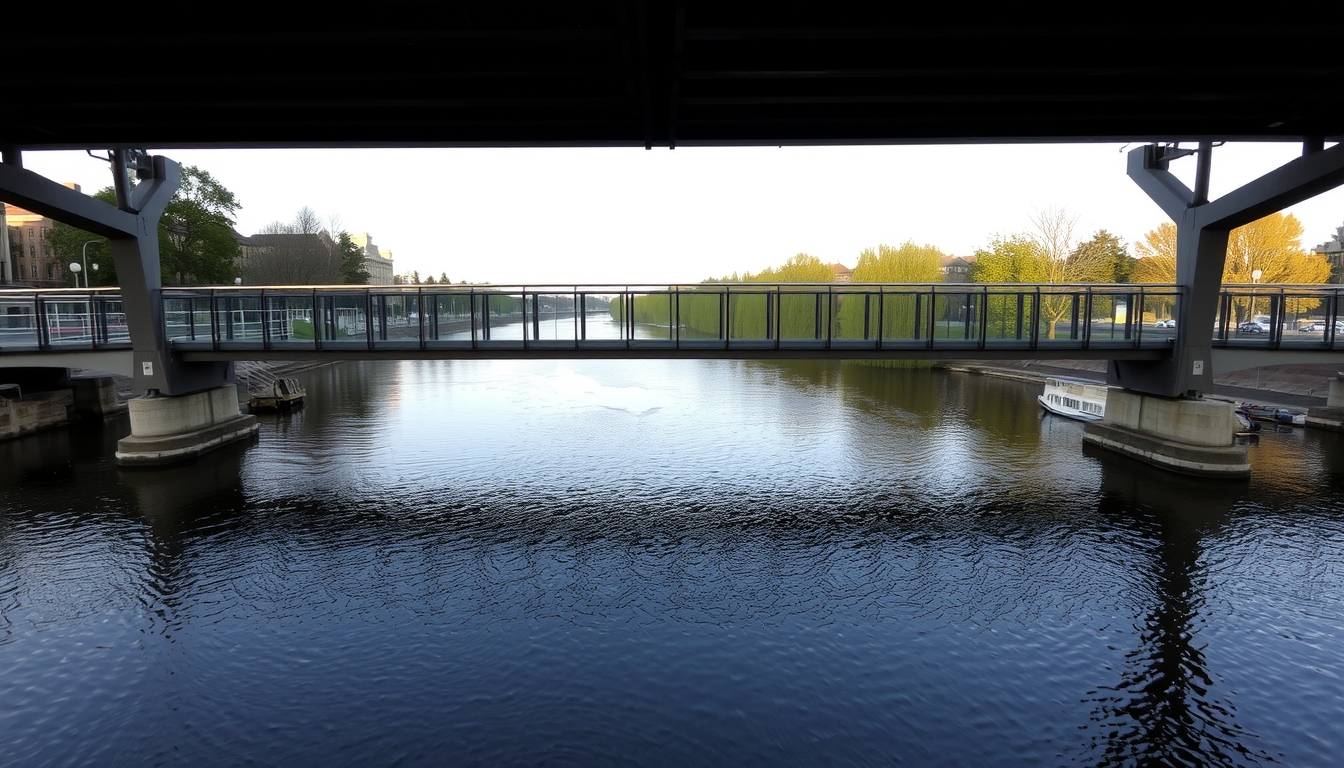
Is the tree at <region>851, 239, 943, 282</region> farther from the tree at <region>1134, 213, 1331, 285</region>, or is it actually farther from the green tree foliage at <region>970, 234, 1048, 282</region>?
the tree at <region>1134, 213, 1331, 285</region>

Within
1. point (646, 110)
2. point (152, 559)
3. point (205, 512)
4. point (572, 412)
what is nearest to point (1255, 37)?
point (646, 110)

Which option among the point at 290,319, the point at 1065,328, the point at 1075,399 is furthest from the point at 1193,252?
the point at 290,319

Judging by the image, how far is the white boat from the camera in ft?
115

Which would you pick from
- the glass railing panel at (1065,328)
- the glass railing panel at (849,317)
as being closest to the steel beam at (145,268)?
the glass railing panel at (849,317)

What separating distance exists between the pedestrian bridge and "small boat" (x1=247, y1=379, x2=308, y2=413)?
32.5 feet

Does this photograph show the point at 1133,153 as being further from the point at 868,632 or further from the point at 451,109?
the point at 451,109

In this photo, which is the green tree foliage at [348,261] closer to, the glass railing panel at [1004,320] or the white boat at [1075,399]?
the white boat at [1075,399]

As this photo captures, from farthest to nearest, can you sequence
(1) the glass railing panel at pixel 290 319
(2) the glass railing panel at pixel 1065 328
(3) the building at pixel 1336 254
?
(3) the building at pixel 1336 254 → (1) the glass railing panel at pixel 290 319 → (2) the glass railing panel at pixel 1065 328

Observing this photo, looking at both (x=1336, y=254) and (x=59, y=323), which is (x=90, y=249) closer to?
(x=59, y=323)

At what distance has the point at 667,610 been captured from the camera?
44.6ft

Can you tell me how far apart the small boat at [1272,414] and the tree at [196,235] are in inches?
2925

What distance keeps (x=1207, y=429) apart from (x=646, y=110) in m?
22.9

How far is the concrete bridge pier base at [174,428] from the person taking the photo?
974 inches

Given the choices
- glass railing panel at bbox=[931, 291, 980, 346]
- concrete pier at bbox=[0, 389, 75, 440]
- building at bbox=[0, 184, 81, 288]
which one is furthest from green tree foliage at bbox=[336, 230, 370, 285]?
glass railing panel at bbox=[931, 291, 980, 346]
